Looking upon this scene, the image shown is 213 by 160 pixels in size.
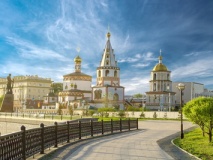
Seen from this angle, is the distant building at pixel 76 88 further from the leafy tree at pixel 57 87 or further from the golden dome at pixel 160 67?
the leafy tree at pixel 57 87

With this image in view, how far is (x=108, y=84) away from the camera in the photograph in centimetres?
7019

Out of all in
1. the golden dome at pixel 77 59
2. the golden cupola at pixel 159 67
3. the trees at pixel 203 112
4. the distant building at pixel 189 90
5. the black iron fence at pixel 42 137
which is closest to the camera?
the black iron fence at pixel 42 137

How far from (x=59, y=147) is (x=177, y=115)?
114 feet

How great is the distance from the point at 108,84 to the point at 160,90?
554 inches

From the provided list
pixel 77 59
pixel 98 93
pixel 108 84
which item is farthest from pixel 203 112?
pixel 77 59

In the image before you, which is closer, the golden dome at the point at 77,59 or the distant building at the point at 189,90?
the golden dome at the point at 77,59

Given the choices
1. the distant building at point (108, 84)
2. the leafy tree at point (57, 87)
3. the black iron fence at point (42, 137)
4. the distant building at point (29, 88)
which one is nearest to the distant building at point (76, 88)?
the distant building at point (108, 84)

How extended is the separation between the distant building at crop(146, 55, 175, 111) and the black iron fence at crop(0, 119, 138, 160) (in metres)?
53.5

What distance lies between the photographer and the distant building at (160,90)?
240ft

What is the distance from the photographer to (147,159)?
433 inches

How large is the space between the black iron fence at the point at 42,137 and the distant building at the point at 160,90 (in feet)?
175

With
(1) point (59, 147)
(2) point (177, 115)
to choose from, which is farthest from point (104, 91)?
(1) point (59, 147)

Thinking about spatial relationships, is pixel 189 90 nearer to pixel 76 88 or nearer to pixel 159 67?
pixel 159 67

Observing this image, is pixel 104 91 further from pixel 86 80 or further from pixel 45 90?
pixel 45 90
